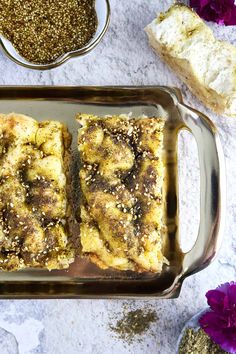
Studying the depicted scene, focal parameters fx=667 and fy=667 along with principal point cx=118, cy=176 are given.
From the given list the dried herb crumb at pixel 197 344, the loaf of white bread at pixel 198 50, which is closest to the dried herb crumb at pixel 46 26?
the loaf of white bread at pixel 198 50

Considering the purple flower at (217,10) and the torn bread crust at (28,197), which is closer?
the torn bread crust at (28,197)

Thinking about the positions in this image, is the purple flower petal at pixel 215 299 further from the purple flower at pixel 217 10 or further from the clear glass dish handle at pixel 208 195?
the purple flower at pixel 217 10

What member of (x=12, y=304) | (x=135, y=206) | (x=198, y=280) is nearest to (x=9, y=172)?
(x=135, y=206)

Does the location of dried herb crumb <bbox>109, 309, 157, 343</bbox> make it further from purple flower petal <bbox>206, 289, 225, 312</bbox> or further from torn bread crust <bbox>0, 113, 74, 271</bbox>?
torn bread crust <bbox>0, 113, 74, 271</bbox>

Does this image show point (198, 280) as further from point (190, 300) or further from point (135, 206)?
point (135, 206)

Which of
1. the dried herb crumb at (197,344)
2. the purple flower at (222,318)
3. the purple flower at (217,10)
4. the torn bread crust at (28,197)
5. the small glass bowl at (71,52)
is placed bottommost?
the dried herb crumb at (197,344)

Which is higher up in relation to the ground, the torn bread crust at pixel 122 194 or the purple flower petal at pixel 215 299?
the torn bread crust at pixel 122 194
